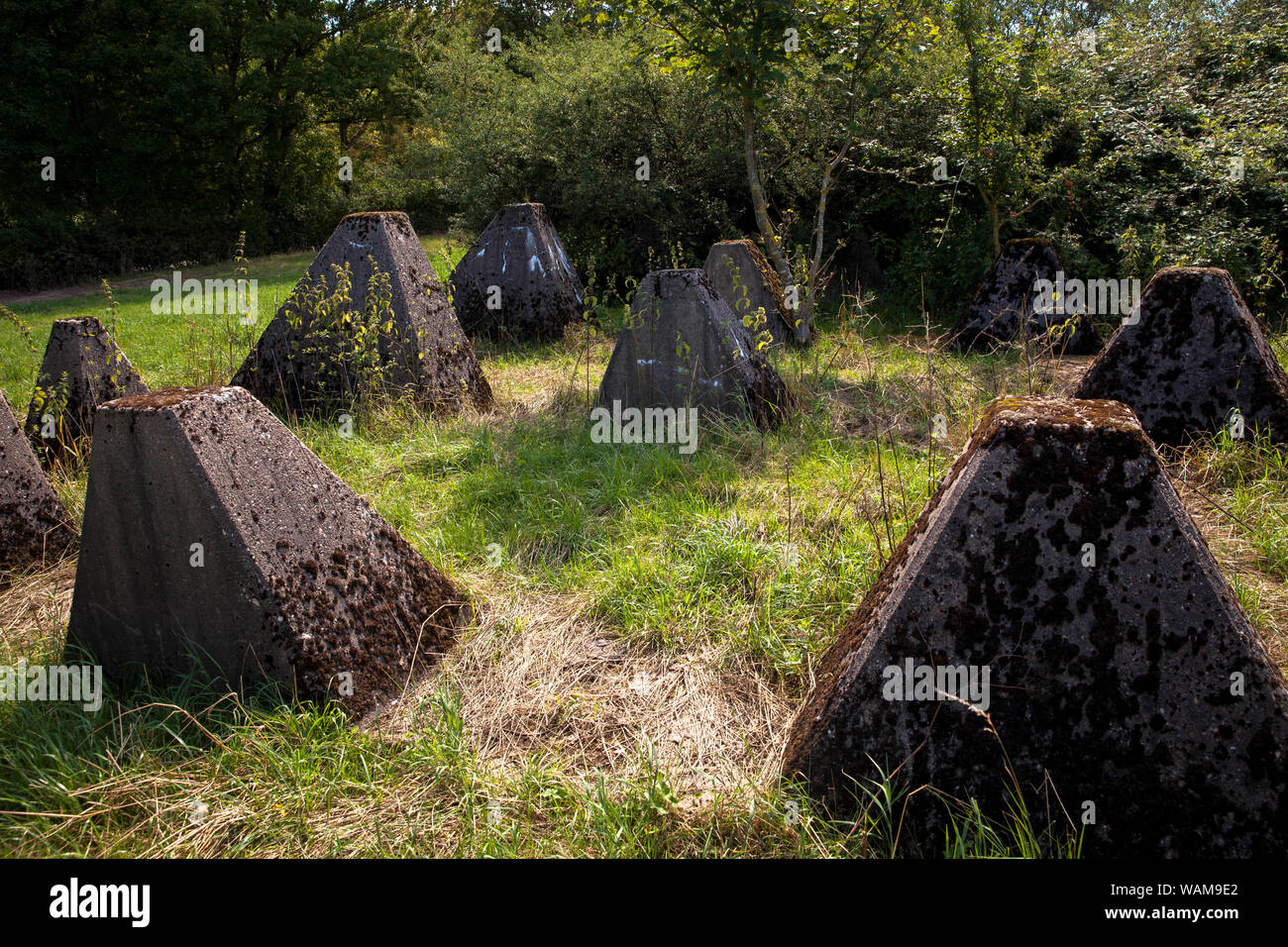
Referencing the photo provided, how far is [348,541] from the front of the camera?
2.66 metres

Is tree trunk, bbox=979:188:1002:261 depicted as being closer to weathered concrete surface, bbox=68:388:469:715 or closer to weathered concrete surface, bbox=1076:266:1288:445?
weathered concrete surface, bbox=1076:266:1288:445

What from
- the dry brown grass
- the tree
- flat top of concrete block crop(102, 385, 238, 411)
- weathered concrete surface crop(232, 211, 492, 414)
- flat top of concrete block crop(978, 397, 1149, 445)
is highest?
the tree

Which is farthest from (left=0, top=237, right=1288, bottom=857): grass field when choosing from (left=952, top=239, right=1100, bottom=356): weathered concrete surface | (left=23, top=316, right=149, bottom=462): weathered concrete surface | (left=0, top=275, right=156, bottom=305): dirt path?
(left=0, top=275, right=156, bottom=305): dirt path

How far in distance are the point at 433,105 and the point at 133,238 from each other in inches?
351

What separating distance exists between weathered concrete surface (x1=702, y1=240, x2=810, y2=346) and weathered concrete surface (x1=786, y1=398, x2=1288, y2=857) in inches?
223

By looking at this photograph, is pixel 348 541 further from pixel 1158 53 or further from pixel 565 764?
pixel 1158 53

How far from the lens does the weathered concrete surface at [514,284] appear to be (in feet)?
27.5

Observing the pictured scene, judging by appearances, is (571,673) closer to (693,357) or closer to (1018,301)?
(693,357)

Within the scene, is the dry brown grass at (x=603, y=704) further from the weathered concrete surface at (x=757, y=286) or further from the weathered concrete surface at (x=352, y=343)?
the weathered concrete surface at (x=757, y=286)

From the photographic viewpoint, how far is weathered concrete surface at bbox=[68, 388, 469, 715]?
2375mm

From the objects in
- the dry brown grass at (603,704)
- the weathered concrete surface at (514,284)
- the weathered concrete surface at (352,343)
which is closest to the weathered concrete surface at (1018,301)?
the weathered concrete surface at (514,284)

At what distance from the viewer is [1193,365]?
4180 millimetres

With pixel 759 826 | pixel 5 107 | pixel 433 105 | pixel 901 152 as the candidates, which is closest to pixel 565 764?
pixel 759 826

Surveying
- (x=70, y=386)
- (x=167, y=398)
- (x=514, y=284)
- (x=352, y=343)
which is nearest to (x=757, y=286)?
(x=514, y=284)
